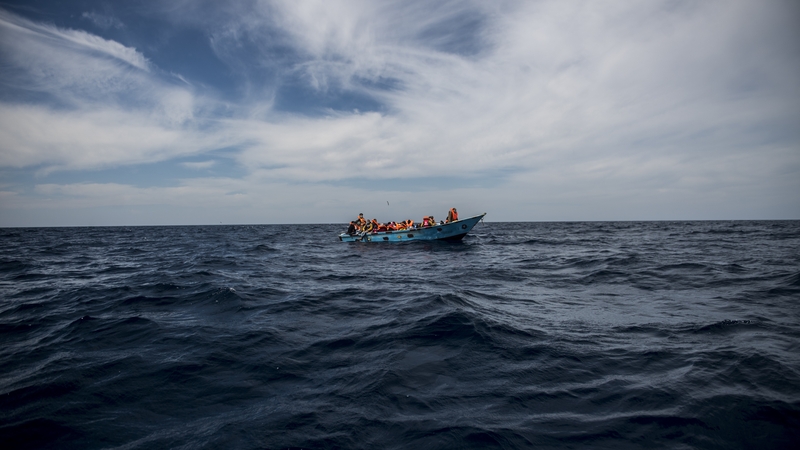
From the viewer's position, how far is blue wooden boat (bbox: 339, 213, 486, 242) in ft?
89.0

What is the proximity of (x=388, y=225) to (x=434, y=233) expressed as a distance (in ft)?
14.4

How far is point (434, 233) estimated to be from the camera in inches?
1114

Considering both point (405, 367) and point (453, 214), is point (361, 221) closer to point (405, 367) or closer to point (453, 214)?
point (453, 214)

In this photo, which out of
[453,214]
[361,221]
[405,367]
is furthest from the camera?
[361,221]

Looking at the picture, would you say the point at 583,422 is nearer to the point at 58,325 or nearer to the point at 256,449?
the point at 256,449

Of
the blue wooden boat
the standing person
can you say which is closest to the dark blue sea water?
the blue wooden boat

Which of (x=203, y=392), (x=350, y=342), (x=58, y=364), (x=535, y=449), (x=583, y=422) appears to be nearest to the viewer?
(x=535, y=449)

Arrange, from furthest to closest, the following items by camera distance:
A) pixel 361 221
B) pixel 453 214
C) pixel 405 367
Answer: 1. pixel 361 221
2. pixel 453 214
3. pixel 405 367

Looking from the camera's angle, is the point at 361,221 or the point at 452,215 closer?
the point at 452,215

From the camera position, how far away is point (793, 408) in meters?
4.23

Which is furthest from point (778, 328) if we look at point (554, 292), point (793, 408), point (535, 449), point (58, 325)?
point (58, 325)

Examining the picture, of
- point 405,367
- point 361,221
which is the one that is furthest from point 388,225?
point 405,367

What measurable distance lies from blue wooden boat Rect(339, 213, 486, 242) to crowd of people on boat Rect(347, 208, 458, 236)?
35 cm

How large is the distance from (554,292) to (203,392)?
9546 millimetres
